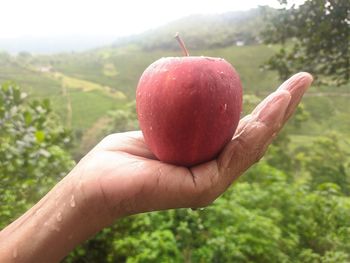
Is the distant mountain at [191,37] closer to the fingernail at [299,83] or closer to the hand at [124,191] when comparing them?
the fingernail at [299,83]

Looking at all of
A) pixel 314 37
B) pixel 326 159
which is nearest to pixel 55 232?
pixel 314 37

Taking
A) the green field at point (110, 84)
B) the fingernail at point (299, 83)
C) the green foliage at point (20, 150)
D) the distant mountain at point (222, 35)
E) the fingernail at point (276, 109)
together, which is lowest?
the green field at point (110, 84)

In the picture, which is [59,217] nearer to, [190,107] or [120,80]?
[190,107]

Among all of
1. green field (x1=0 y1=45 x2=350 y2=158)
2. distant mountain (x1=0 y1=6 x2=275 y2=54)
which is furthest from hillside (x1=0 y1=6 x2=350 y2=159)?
distant mountain (x1=0 y1=6 x2=275 y2=54)

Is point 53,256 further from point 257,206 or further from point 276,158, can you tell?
point 276,158

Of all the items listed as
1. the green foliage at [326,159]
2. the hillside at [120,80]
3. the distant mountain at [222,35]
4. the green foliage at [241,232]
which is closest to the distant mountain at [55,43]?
the distant mountain at [222,35]

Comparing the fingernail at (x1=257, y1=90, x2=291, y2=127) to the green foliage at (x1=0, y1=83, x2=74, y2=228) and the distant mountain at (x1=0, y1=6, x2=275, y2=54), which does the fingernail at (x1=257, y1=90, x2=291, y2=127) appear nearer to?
the green foliage at (x1=0, y1=83, x2=74, y2=228)
